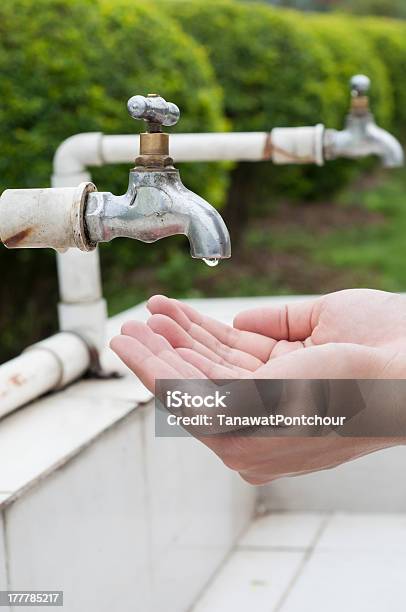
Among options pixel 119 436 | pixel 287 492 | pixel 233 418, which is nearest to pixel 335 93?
pixel 287 492

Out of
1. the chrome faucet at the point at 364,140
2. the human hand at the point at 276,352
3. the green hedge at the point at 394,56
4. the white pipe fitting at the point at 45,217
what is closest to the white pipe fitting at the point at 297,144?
the chrome faucet at the point at 364,140

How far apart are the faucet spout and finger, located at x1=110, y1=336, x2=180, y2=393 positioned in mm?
134

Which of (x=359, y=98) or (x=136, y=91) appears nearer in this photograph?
(x=359, y=98)

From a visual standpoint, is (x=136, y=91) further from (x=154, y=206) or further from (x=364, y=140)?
(x=154, y=206)

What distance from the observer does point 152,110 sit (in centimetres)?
117

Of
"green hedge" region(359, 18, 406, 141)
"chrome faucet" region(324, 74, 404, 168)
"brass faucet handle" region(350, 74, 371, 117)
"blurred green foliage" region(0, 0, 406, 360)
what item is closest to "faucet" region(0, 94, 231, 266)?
"chrome faucet" region(324, 74, 404, 168)

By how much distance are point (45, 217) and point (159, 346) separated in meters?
0.22

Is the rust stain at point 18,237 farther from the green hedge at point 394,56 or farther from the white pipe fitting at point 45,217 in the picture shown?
the green hedge at point 394,56

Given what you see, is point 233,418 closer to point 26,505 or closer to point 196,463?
point 26,505

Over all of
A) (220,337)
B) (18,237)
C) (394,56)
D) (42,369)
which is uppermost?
(394,56)

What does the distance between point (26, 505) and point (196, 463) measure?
0.65 meters

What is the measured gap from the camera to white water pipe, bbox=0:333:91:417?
1672 millimetres

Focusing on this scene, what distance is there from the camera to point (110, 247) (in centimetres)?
352

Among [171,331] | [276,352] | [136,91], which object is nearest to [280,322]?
[276,352]
